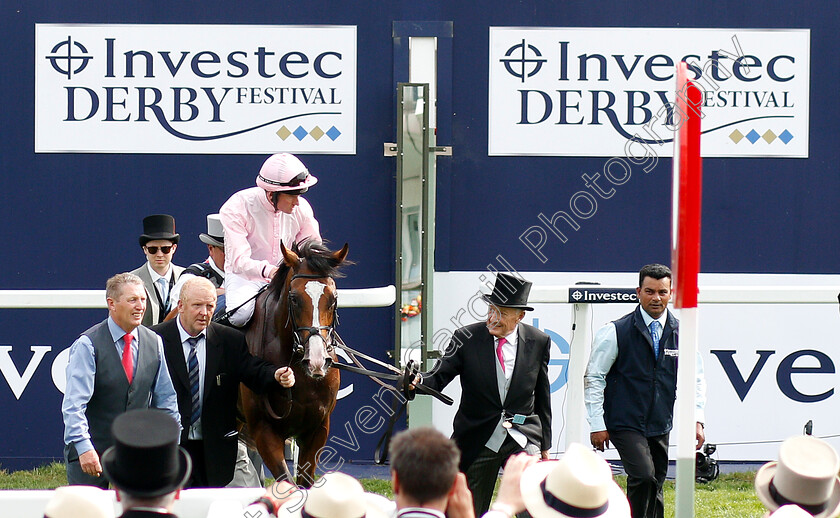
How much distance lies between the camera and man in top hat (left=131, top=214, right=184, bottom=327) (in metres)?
6.91

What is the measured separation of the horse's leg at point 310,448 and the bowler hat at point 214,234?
1.63 m

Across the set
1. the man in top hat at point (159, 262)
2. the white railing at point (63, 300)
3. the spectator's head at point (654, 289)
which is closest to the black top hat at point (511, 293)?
the spectator's head at point (654, 289)

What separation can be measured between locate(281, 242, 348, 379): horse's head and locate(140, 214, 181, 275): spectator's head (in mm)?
1272

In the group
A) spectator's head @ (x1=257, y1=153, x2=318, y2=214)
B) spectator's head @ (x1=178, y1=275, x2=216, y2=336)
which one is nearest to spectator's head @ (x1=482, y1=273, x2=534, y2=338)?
spectator's head @ (x1=257, y1=153, x2=318, y2=214)

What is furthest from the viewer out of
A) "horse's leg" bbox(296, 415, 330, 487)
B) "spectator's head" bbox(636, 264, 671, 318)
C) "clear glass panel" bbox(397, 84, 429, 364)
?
"clear glass panel" bbox(397, 84, 429, 364)

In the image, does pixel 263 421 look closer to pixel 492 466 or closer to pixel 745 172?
pixel 492 466

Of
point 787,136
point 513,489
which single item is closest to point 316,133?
Answer: point 787,136

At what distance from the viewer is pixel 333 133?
807 centimetres

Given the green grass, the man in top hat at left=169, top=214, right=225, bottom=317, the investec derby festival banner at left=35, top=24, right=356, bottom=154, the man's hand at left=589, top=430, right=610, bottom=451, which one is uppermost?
the investec derby festival banner at left=35, top=24, right=356, bottom=154

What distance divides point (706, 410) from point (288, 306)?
359 centimetres

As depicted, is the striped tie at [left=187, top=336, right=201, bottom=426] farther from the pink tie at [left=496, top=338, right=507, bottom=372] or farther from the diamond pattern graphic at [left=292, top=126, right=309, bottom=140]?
the diamond pattern graphic at [left=292, top=126, right=309, bottom=140]

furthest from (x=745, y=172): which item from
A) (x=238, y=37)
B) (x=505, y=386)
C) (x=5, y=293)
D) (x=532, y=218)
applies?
(x=5, y=293)

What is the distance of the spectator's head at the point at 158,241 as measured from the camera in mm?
6957

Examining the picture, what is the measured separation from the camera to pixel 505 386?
5938 millimetres
